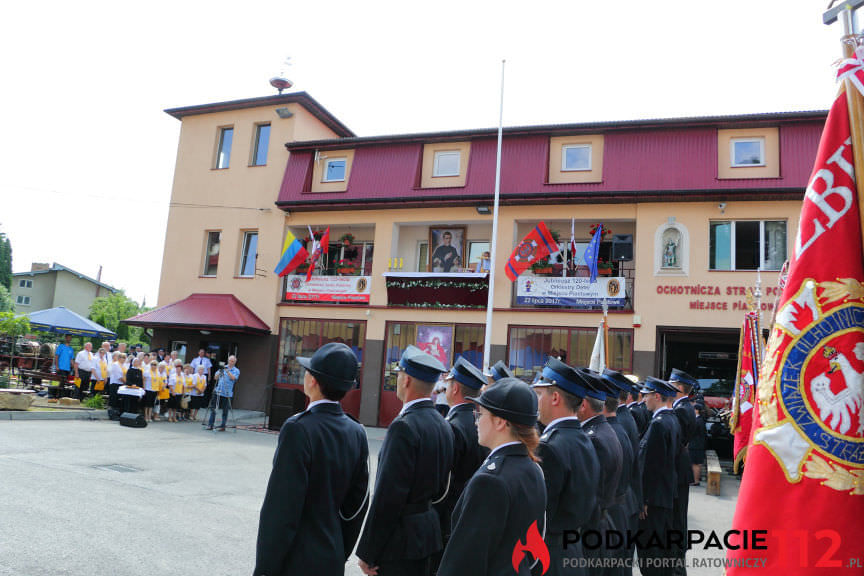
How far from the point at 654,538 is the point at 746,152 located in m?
15.3

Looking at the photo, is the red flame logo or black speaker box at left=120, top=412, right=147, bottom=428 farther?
black speaker box at left=120, top=412, right=147, bottom=428

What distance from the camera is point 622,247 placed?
19.2 metres

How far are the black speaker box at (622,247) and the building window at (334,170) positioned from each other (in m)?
10.2

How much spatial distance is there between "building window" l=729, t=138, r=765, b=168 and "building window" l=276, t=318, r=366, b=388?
13490mm

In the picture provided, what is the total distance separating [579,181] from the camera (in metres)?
19.8

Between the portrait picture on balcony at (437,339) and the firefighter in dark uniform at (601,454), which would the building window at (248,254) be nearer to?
the portrait picture on balcony at (437,339)

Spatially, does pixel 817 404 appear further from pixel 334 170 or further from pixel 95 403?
pixel 334 170

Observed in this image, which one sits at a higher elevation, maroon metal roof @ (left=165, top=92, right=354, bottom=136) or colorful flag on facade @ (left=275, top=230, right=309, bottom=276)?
maroon metal roof @ (left=165, top=92, right=354, bottom=136)

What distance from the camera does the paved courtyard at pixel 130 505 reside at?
568 cm

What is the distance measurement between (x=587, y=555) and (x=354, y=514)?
185 cm

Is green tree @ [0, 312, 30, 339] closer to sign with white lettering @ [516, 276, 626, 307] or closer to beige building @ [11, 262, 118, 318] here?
sign with white lettering @ [516, 276, 626, 307]

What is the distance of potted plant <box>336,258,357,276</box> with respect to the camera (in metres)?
22.3

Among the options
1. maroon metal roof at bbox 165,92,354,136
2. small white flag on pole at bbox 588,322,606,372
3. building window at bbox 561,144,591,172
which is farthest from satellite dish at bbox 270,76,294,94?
small white flag on pole at bbox 588,322,606,372

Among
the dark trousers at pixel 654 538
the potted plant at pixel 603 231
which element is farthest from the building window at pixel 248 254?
the dark trousers at pixel 654 538
